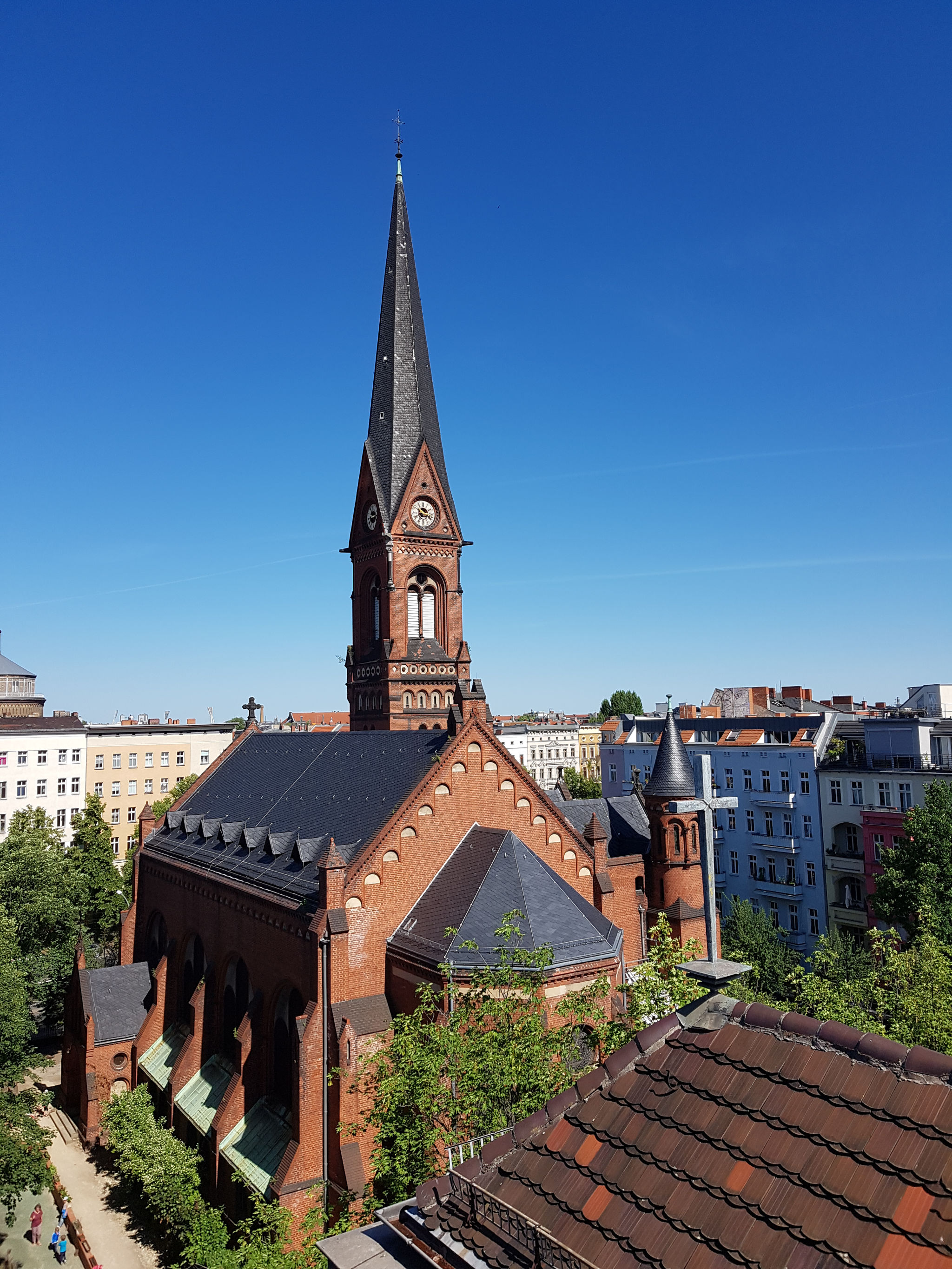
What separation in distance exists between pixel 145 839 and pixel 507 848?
26.6 metres

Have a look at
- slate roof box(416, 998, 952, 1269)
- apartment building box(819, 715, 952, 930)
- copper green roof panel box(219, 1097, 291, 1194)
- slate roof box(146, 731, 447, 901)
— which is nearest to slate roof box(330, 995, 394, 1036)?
slate roof box(146, 731, 447, 901)

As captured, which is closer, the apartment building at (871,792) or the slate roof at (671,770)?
the slate roof at (671,770)

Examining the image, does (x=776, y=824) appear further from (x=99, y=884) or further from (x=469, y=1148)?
(x=469, y=1148)

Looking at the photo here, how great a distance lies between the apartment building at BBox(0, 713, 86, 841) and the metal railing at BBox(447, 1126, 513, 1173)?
215 ft

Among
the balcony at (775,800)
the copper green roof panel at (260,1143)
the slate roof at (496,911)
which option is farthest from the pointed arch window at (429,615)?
the balcony at (775,800)

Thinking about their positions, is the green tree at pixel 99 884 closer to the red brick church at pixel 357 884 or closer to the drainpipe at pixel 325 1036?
the red brick church at pixel 357 884

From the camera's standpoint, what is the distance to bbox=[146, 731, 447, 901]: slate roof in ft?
101

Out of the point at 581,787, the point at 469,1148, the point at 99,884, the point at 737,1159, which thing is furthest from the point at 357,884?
the point at 581,787

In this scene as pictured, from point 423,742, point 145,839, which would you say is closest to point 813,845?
point 423,742

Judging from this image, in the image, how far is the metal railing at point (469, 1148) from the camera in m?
11.2

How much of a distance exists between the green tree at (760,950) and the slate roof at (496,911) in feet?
70.1

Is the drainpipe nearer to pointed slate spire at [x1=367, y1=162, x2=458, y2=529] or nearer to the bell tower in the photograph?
the bell tower

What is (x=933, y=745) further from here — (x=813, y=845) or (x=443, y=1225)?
(x=443, y=1225)

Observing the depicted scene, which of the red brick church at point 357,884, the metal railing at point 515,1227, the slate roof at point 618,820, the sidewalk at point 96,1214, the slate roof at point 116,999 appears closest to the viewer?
the metal railing at point 515,1227
